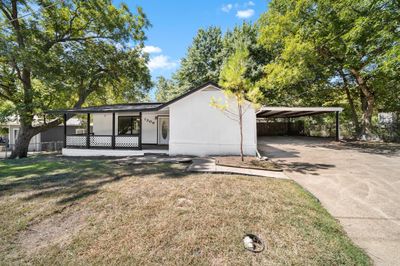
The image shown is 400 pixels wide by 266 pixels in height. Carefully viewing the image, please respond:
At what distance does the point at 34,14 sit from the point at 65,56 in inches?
115

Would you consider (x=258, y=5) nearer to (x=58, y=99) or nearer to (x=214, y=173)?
(x=214, y=173)

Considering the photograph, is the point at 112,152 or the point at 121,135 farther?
the point at 121,135

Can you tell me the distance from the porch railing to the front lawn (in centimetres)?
638

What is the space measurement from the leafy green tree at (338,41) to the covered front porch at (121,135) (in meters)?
9.71

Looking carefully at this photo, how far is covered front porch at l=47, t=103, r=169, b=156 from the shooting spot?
39.1ft

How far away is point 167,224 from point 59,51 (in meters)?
15.7

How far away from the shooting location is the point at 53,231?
362cm

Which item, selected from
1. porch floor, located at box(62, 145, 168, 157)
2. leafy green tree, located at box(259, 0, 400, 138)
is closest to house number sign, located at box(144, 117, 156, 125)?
porch floor, located at box(62, 145, 168, 157)

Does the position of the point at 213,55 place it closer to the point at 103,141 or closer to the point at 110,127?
the point at 110,127

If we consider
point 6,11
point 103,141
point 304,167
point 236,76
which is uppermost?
point 6,11

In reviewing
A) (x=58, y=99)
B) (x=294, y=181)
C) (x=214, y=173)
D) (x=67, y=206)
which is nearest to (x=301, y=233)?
(x=294, y=181)

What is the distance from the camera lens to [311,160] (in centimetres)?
938

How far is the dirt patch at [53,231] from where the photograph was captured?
323 cm

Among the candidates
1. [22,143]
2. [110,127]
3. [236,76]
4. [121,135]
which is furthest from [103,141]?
[236,76]
